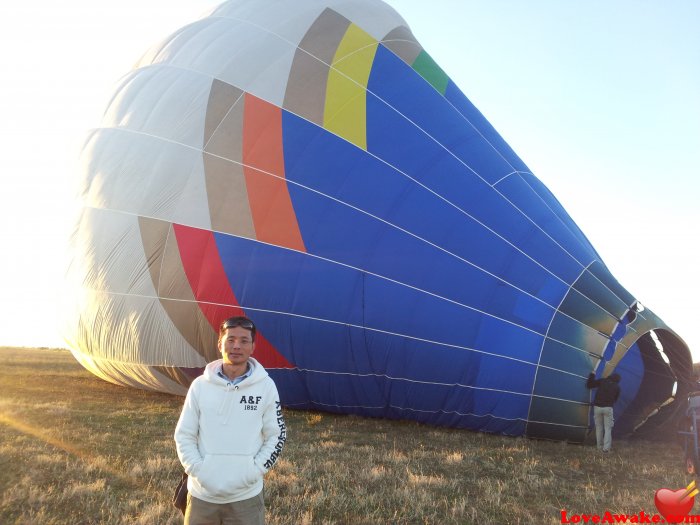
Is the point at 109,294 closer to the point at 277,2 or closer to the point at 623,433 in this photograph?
the point at 277,2

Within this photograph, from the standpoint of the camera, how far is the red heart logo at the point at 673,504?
3.83 meters

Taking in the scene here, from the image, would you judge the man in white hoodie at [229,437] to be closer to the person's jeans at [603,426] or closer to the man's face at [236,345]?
the man's face at [236,345]

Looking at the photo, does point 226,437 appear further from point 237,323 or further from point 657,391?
point 657,391

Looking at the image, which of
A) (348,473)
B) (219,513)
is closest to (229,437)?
(219,513)

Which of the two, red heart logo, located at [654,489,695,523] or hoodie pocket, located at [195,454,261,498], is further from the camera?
red heart logo, located at [654,489,695,523]

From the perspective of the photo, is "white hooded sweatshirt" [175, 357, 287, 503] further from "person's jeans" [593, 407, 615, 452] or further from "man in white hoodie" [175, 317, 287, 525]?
"person's jeans" [593, 407, 615, 452]

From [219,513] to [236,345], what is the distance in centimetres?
70

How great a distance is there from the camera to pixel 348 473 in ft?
14.8

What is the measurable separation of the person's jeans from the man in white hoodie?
4.59 metres

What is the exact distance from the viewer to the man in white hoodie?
228 cm

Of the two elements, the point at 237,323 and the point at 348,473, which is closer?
the point at 237,323

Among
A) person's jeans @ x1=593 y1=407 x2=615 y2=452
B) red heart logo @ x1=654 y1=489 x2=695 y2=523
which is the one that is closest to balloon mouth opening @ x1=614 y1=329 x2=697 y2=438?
person's jeans @ x1=593 y1=407 x2=615 y2=452

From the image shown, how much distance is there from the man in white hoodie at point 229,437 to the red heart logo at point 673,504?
9.88 feet

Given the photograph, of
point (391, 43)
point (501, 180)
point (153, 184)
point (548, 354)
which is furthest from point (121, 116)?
point (548, 354)
